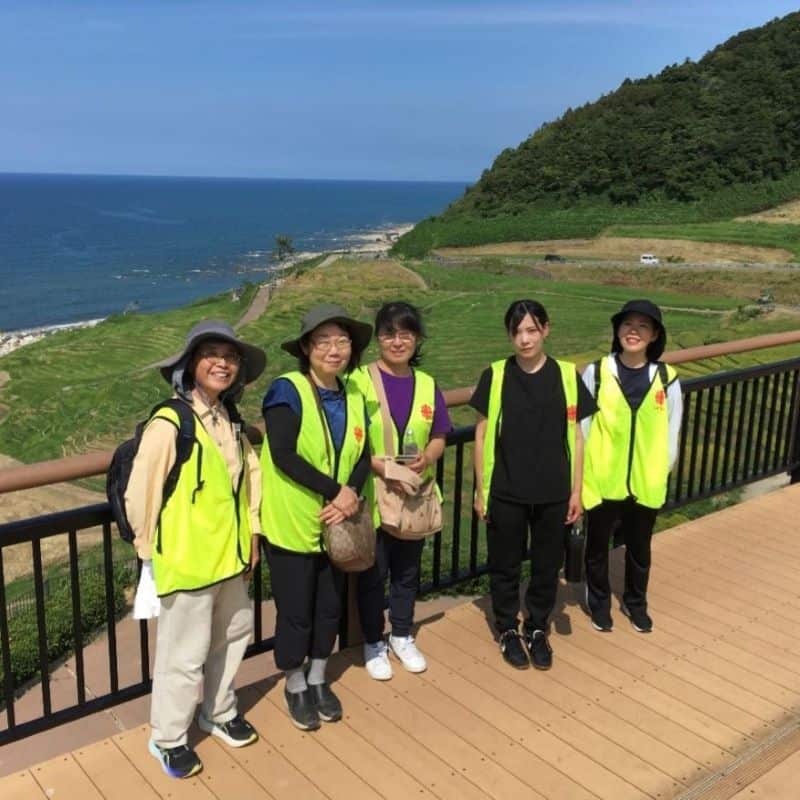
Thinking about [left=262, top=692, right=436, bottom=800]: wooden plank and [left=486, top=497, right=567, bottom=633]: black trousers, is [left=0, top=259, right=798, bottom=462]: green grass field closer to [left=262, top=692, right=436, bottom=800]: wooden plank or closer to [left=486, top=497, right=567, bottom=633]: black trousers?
[left=486, top=497, right=567, bottom=633]: black trousers

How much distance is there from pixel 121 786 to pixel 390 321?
181cm

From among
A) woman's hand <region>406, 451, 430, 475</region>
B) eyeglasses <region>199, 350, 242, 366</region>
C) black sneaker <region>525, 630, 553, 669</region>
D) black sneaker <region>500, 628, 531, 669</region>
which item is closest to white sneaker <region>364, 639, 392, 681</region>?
black sneaker <region>500, 628, 531, 669</region>

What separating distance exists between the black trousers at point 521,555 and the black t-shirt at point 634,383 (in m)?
0.59

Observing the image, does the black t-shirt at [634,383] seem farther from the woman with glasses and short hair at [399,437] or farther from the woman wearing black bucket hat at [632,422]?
the woman with glasses and short hair at [399,437]

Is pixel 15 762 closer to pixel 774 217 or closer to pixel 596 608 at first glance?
pixel 596 608

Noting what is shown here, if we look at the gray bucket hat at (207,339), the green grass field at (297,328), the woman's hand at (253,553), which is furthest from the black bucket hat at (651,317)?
the green grass field at (297,328)

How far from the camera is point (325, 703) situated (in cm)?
323

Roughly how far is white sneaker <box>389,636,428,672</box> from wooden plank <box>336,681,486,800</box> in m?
0.30

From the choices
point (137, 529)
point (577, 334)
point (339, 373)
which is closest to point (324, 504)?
point (339, 373)

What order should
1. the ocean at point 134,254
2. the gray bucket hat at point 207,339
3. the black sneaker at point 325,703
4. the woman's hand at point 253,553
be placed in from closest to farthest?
the gray bucket hat at point 207,339 → the woman's hand at point 253,553 → the black sneaker at point 325,703 → the ocean at point 134,254

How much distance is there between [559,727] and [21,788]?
1864 mm

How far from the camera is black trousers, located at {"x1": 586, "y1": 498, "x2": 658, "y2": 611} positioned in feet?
12.9

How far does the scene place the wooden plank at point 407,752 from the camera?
9.42 ft

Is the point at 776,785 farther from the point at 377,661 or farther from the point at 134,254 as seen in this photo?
the point at 134,254
